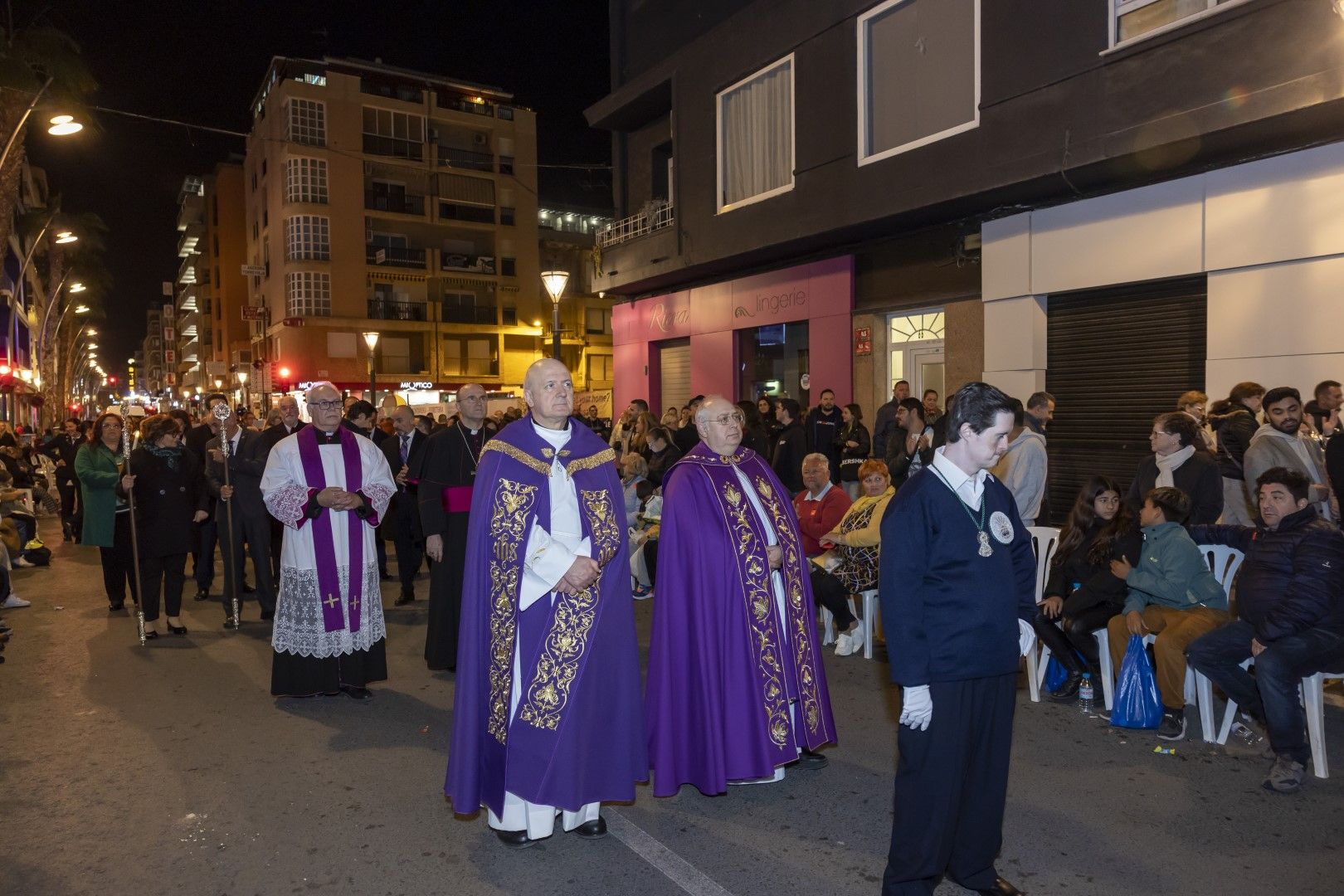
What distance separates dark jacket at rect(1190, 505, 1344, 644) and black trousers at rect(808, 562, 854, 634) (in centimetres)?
297

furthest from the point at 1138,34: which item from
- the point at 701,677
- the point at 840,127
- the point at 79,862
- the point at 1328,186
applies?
the point at 79,862

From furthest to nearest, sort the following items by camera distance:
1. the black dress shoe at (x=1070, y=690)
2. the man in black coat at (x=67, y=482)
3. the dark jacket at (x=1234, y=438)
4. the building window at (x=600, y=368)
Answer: the building window at (x=600, y=368) < the man in black coat at (x=67, y=482) < the dark jacket at (x=1234, y=438) < the black dress shoe at (x=1070, y=690)

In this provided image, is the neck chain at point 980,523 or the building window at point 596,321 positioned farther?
the building window at point 596,321

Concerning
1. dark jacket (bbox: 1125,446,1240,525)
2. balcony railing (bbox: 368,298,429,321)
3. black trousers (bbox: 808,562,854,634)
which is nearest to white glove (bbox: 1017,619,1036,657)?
dark jacket (bbox: 1125,446,1240,525)

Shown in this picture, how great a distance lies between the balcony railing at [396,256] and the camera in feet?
153

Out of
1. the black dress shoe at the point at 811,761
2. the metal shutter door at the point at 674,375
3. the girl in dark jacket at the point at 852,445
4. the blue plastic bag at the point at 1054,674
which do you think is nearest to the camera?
the black dress shoe at the point at 811,761

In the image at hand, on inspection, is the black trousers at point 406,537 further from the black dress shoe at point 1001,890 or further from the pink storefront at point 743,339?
the pink storefront at point 743,339

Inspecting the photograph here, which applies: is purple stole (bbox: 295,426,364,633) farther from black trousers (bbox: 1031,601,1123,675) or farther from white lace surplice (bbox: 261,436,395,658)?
black trousers (bbox: 1031,601,1123,675)

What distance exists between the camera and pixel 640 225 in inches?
834

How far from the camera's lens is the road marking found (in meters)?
4.02

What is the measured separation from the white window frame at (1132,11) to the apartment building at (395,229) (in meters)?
34.1

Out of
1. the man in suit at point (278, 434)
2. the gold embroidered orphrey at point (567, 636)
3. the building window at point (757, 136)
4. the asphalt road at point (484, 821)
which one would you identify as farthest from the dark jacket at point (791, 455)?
the gold embroidered orphrey at point (567, 636)

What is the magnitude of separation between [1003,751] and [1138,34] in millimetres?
9608

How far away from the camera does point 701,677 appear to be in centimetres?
499
